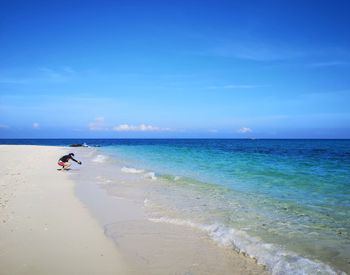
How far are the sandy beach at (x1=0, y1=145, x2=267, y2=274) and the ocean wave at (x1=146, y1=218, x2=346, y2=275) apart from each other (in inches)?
7.8

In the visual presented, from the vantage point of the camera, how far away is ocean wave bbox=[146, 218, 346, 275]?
4988 mm

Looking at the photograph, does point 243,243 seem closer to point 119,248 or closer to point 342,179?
point 119,248

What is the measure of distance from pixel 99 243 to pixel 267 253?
3.33m

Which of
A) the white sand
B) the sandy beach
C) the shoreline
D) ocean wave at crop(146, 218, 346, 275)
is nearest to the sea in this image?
ocean wave at crop(146, 218, 346, 275)

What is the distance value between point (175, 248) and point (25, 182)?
9.64 m

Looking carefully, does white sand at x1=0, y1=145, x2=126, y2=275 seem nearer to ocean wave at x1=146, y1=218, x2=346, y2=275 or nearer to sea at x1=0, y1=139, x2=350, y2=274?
sea at x1=0, y1=139, x2=350, y2=274

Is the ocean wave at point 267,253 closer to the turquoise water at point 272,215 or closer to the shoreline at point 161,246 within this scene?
the turquoise water at point 272,215

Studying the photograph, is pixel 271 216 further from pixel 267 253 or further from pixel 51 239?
pixel 51 239

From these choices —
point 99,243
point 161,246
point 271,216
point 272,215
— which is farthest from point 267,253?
point 99,243

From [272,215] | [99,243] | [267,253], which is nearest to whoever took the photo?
[267,253]

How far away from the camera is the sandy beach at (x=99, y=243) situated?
16.3 ft

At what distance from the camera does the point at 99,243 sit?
19.8 feet

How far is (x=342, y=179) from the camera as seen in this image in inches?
609

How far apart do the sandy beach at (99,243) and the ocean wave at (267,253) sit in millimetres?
199
